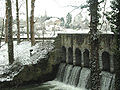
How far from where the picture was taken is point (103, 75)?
1343 cm

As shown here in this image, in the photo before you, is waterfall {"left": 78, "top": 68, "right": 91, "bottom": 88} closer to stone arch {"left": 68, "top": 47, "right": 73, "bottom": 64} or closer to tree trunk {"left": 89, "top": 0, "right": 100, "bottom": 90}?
stone arch {"left": 68, "top": 47, "right": 73, "bottom": 64}

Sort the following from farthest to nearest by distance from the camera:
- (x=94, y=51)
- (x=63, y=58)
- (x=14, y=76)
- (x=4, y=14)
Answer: (x=4, y=14), (x=63, y=58), (x=14, y=76), (x=94, y=51)

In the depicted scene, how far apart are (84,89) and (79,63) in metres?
4.06

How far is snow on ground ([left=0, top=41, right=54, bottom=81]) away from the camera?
16125 millimetres

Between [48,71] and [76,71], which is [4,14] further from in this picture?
[76,71]

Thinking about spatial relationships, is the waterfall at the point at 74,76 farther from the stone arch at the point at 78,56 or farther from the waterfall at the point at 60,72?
the stone arch at the point at 78,56

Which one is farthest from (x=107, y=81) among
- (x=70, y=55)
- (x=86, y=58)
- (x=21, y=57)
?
(x=21, y=57)

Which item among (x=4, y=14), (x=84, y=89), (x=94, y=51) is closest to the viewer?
(x=94, y=51)

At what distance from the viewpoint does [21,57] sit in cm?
1766

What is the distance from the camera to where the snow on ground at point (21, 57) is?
635 inches

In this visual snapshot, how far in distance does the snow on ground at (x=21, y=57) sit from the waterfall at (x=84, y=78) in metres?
3.90

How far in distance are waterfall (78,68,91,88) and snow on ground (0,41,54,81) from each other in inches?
153

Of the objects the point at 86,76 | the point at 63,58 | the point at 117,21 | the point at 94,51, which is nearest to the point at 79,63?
the point at 63,58

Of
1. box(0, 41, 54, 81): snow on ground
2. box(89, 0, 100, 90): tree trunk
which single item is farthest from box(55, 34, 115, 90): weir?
box(89, 0, 100, 90): tree trunk
